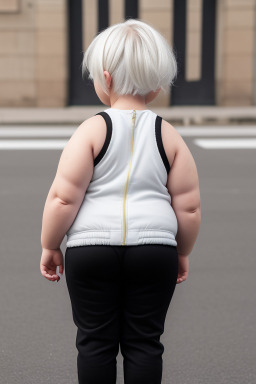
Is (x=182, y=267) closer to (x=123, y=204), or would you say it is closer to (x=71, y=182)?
(x=123, y=204)

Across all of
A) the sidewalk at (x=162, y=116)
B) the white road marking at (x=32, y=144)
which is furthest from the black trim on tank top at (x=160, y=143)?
the sidewalk at (x=162, y=116)

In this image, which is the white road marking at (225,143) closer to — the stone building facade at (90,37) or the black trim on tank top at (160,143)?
the stone building facade at (90,37)

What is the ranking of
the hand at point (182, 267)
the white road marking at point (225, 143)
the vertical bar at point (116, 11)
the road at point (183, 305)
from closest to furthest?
the hand at point (182, 267)
the road at point (183, 305)
the white road marking at point (225, 143)
the vertical bar at point (116, 11)

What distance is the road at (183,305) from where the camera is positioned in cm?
350

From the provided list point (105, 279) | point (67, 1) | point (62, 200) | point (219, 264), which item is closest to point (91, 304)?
point (105, 279)

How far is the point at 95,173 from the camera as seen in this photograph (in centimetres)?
239

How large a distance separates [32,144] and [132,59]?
10.7 metres

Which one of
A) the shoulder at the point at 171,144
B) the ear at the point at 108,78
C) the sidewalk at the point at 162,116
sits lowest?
the sidewalk at the point at 162,116

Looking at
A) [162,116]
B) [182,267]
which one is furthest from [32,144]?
[182,267]

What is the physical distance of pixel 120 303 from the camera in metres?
2.48

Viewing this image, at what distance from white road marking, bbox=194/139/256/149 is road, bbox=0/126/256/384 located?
4090 millimetres

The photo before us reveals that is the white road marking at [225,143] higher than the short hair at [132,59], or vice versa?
the short hair at [132,59]

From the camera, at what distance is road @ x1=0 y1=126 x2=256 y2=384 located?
3.50m

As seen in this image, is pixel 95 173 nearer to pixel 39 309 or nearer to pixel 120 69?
pixel 120 69
